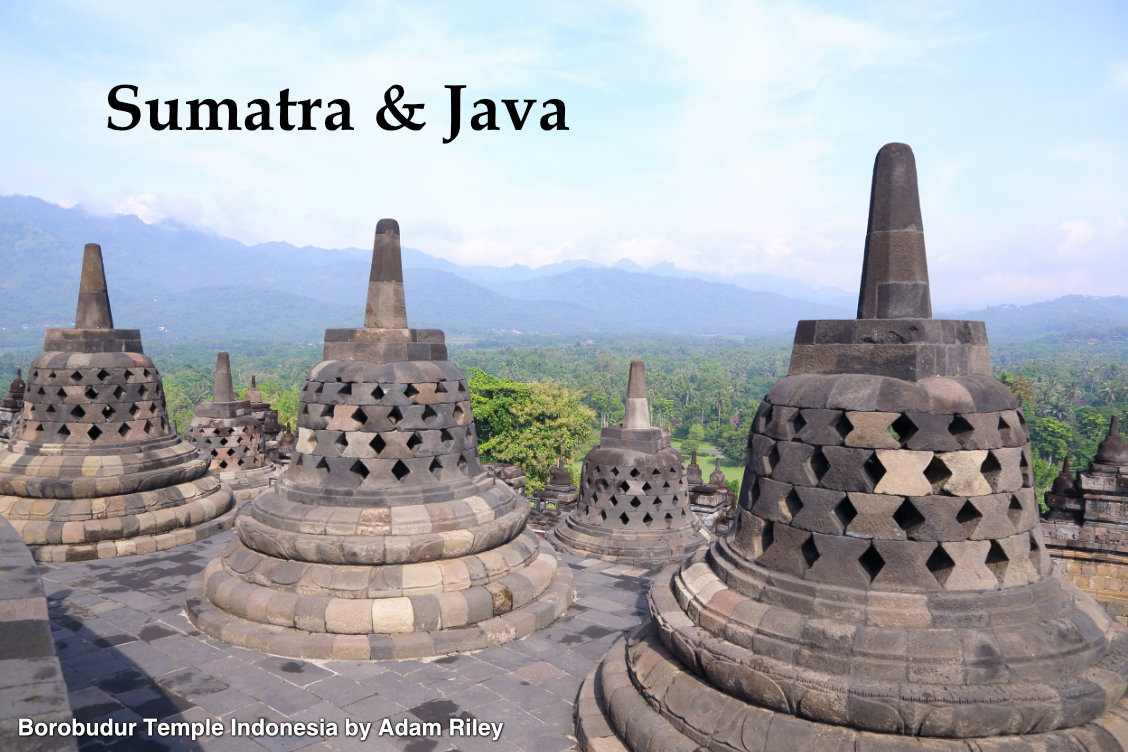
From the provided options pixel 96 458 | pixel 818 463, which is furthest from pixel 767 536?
pixel 96 458

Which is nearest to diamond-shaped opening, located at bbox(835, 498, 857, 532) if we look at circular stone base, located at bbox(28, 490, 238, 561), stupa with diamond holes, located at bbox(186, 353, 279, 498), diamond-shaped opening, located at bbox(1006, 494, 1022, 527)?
diamond-shaped opening, located at bbox(1006, 494, 1022, 527)

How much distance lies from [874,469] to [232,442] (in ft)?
41.5

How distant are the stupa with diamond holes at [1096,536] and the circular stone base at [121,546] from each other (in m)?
13.3

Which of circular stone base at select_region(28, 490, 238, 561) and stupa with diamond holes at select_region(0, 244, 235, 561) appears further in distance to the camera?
stupa with diamond holes at select_region(0, 244, 235, 561)

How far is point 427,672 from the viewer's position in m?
6.04

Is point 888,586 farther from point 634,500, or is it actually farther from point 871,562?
point 634,500

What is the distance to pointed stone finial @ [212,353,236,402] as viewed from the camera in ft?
47.0

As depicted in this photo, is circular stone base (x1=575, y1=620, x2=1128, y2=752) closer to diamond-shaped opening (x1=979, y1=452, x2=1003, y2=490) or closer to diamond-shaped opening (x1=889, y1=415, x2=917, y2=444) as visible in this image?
diamond-shaped opening (x1=979, y1=452, x2=1003, y2=490)

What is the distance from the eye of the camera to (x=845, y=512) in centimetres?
419

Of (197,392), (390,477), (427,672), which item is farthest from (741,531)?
(197,392)

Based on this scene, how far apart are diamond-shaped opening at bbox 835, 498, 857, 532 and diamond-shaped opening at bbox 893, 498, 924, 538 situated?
0.76 feet

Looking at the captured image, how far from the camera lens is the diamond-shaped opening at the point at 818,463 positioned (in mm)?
4262

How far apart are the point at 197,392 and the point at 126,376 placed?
8198 centimetres

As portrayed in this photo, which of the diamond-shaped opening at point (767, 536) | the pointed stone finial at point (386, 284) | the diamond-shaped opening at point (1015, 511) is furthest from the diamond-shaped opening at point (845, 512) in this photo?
the pointed stone finial at point (386, 284)
